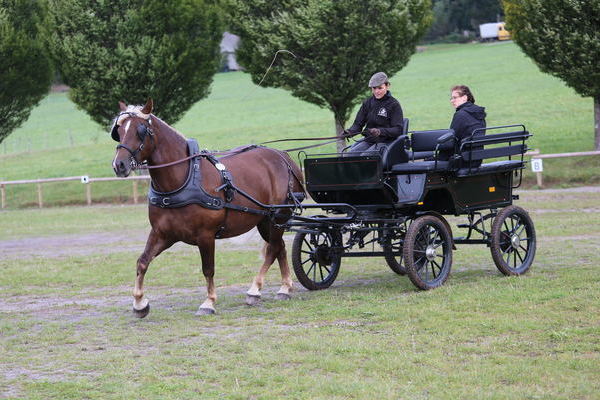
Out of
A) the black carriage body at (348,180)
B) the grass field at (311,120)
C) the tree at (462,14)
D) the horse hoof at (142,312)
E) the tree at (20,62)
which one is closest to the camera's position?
the horse hoof at (142,312)

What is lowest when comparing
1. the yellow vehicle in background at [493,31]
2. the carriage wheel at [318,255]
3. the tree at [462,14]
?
the carriage wheel at [318,255]

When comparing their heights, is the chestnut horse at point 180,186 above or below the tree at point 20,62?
below

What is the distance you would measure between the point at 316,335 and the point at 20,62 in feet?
79.7

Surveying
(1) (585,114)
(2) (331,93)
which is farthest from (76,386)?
(1) (585,114)

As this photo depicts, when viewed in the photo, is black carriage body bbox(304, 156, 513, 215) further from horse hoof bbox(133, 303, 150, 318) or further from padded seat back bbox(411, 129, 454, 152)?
horse hoof bbox(133, 303, 150, 318)

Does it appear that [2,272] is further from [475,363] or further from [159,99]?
[159,99]

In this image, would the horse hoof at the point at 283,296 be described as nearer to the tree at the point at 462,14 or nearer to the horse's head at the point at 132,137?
the horse's head at the point at 132,137

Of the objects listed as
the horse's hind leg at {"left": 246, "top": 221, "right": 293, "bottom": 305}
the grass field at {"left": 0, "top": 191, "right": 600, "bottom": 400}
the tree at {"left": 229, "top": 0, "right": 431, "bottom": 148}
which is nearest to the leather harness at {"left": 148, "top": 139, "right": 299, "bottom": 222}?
the horse's hind leg at {"left": 246, "top": 221, "right": 293, "bottom": 305}

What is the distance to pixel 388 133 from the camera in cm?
1077

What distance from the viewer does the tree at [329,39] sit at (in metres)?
26.5

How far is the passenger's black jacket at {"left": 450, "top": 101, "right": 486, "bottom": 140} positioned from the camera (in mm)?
10930

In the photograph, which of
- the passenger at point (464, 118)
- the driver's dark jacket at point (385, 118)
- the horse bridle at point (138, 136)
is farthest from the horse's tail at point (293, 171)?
the horse bridle at point (138, 136)

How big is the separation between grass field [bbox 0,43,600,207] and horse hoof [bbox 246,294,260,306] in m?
13.6

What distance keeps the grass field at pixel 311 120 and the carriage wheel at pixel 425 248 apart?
44.4 feet
